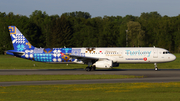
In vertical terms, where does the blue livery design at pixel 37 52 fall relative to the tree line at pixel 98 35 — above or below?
below

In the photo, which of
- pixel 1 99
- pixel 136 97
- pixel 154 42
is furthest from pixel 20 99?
pixel 154 42

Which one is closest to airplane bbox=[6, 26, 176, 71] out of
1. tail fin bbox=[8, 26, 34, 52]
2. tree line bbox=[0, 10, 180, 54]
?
tail fin bbox=[8, 26, 34, 52]

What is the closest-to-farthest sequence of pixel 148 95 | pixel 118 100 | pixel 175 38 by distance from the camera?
pixel 118 100 → pixel 148 95 → pixel 175 38

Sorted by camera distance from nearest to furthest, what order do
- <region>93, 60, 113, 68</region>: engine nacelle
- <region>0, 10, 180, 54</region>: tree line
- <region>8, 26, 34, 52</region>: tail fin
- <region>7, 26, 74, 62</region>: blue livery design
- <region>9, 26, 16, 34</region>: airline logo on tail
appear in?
<region>93, 60, 113, 68</region>: engine nacelle, <region>7, 26, 74, 62</region>: blue livery design, <region>8, 26, 34, 52</region>: tail fin, <region>9, 26, 16, 34</region>: airline logo on tail, <region>0, 10, 180, 54</region>: tree line

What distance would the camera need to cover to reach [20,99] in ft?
52.5

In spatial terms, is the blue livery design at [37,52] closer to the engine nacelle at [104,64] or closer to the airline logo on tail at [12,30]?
the airline logo on tail at [12,30]

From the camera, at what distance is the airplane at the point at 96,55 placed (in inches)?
1594

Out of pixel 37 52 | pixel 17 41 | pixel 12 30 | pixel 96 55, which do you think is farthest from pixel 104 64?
pixel 12 30

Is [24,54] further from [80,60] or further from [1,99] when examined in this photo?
[1,99]

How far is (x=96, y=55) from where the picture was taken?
4172 cm

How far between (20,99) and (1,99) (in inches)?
47.9

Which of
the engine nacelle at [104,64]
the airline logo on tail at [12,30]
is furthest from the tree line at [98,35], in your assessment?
the engine nacelle at [104,64]

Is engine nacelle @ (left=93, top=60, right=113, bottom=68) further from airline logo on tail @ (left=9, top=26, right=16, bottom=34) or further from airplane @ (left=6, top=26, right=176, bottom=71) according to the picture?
airline logo on tail @ (left=9, top=26, right=16, bottom=34)

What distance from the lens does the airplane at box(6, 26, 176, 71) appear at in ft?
133
